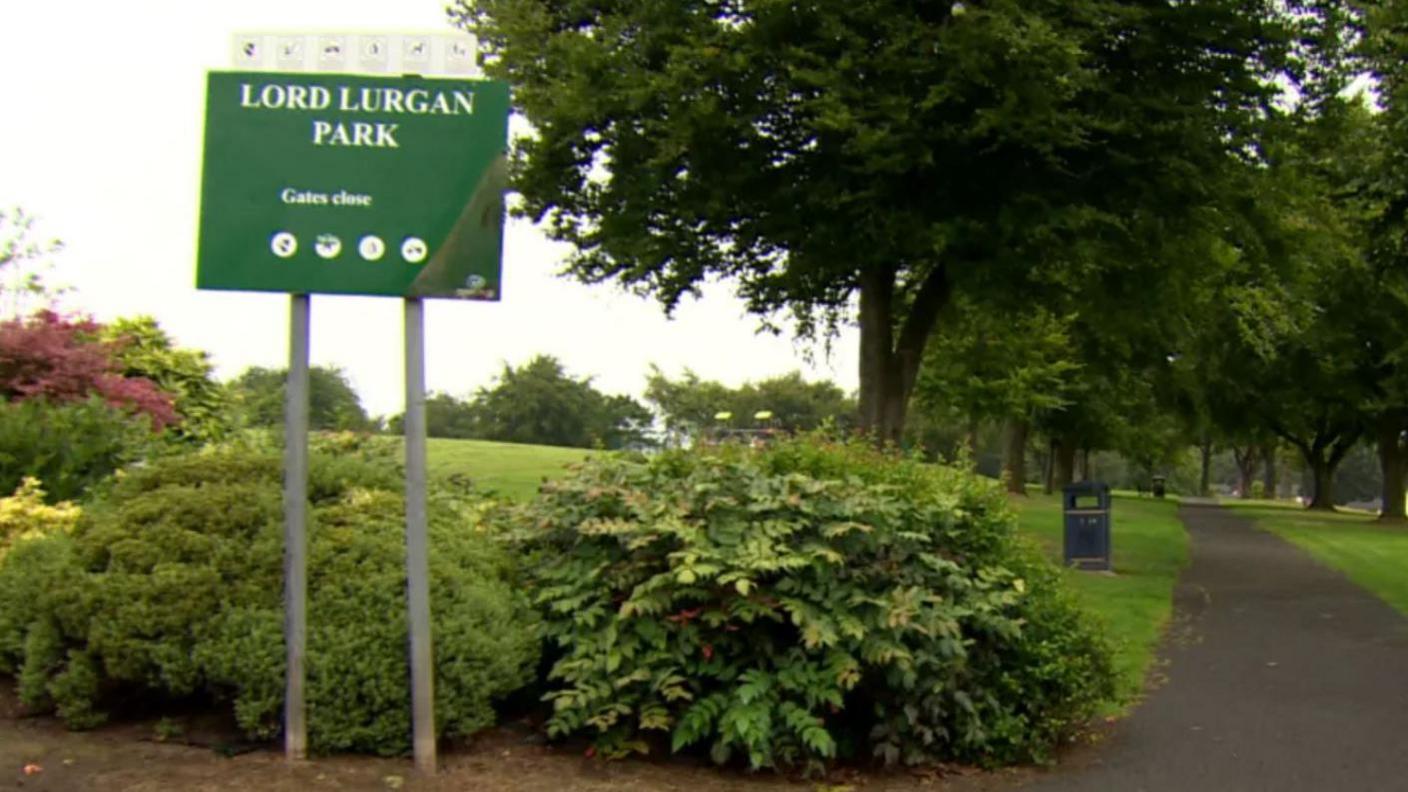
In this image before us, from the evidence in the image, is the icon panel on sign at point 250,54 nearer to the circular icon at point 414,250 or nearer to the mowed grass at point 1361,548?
the circular icon at point 414,250

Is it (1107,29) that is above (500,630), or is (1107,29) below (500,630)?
above

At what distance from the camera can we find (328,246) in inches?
239

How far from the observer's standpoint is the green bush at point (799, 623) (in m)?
6.13

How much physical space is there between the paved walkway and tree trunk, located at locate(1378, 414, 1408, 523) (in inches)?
1338

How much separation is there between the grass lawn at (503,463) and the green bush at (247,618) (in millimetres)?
7954

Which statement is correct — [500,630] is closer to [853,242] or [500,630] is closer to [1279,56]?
[853,242]

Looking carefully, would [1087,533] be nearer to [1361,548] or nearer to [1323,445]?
[1361,548]

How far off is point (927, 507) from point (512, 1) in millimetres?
13666

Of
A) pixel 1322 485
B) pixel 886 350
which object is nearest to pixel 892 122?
pixel 886 350

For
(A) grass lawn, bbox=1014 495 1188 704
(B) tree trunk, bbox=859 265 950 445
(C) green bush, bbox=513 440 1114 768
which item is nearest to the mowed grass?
(A) grass lawn, bbox=1014 495 1188 704

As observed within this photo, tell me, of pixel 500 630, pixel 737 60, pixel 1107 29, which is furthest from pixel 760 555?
pixel 1107 29

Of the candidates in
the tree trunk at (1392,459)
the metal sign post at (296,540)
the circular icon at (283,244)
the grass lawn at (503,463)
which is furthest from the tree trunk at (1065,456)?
the circular icon at (283,244)

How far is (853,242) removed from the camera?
17500 millimetres

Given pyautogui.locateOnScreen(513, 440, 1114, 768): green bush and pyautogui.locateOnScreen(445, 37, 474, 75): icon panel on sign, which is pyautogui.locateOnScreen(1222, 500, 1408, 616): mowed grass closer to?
pyautogui.locateOnScreen(513, 440, 1114, 768): green bush
